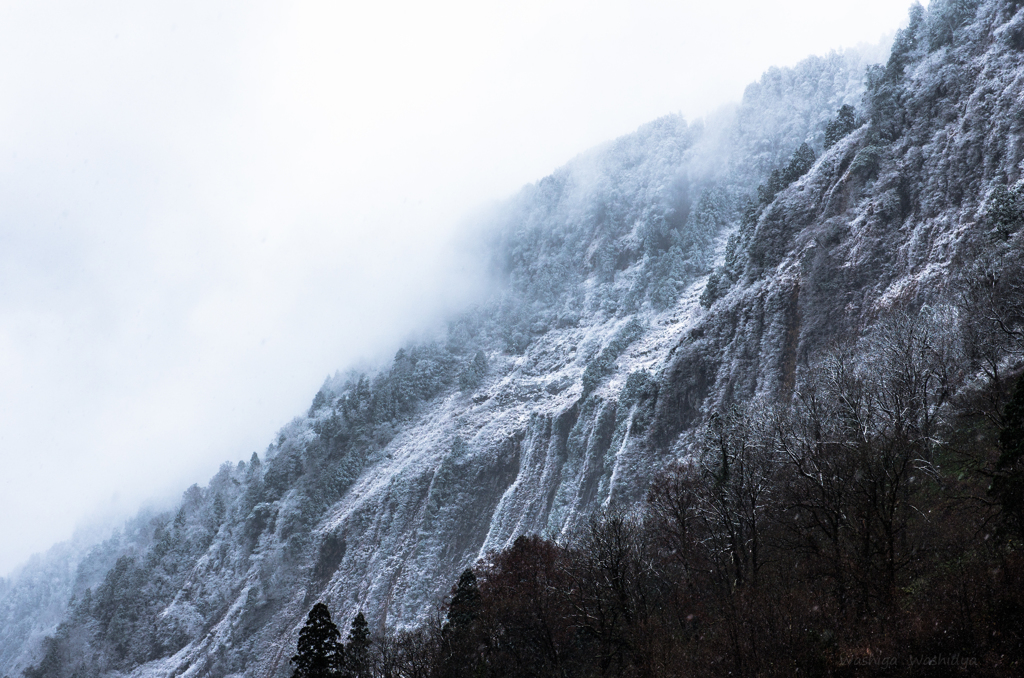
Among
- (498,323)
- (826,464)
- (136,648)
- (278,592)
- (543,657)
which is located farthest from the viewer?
(498,323)

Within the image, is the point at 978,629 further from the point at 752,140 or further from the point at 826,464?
the point at 752,140

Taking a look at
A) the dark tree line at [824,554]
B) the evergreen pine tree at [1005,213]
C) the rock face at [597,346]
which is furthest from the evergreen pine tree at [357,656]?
the evergreen pine tree at [1005,213]

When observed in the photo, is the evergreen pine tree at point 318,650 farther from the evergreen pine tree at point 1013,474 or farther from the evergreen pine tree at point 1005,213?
the evergreen pine tree at point 1005,213

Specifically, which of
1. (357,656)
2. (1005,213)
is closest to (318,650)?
(357,656)

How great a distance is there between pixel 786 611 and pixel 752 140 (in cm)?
15290

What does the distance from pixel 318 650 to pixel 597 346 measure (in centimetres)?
8582

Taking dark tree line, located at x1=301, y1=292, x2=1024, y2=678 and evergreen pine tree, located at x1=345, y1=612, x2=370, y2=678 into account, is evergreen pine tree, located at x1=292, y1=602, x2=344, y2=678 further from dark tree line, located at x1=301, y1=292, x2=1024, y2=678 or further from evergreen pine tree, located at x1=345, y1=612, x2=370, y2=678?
dark tree line, located at x1=301, y1=292, x2=1024, y2=678

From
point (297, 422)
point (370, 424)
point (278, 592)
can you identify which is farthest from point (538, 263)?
point (278, 592)

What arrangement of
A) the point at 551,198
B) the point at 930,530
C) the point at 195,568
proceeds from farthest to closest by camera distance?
1. the point at 551,198
2. the point at 195,568
3. the point at 930,530

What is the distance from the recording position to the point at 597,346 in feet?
385

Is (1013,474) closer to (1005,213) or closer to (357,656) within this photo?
(1005,213)

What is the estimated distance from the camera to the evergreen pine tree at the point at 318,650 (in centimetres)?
3714

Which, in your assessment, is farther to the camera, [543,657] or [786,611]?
[543,657]

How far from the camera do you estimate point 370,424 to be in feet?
436
